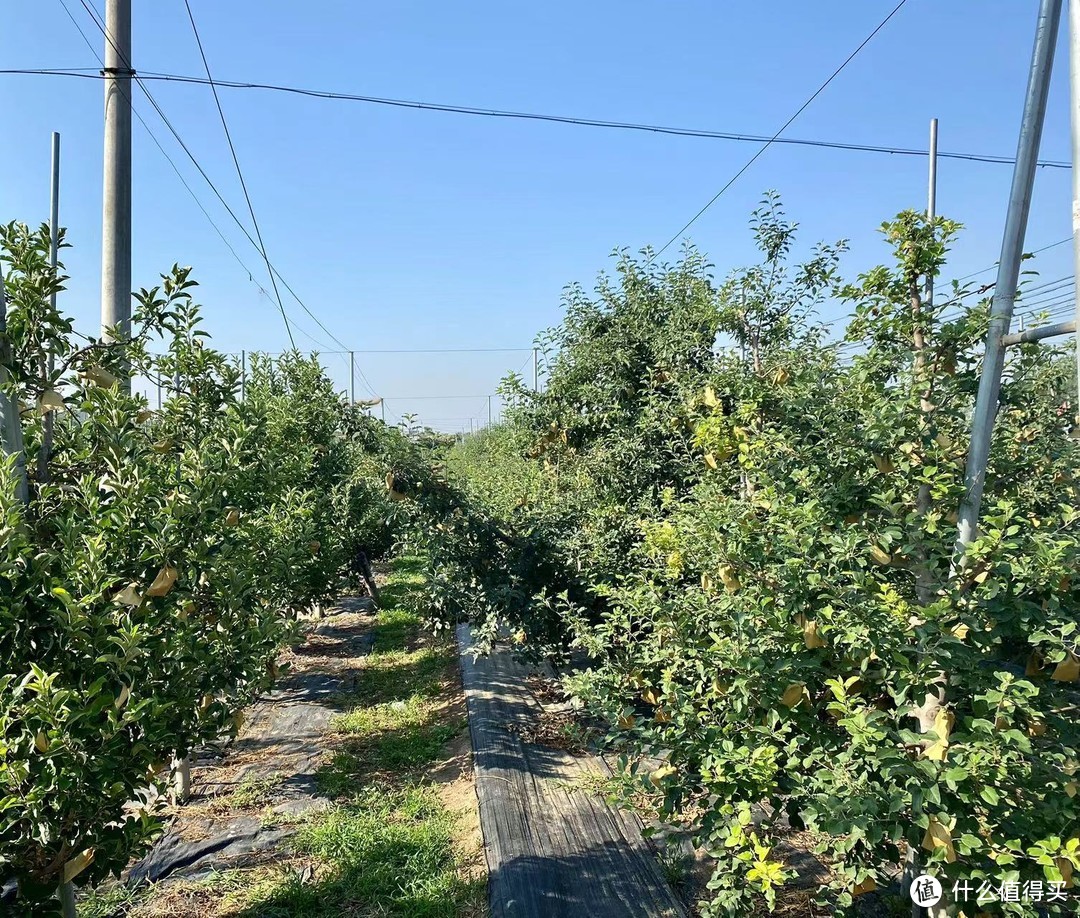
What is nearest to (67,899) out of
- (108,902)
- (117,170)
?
(108,902)

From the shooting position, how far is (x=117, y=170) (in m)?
3.32

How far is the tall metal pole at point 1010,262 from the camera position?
1792 mm

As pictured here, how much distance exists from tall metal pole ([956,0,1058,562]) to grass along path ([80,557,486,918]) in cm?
273

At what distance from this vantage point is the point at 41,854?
6.37 feet

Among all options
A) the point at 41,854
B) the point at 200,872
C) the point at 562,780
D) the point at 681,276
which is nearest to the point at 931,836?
the point at 41,854

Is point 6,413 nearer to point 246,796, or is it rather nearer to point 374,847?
point 374,847

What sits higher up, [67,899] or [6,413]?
[6,413]

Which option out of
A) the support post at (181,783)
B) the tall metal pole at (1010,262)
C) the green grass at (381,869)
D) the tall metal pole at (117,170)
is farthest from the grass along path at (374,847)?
the tall metal pole at (117,170)

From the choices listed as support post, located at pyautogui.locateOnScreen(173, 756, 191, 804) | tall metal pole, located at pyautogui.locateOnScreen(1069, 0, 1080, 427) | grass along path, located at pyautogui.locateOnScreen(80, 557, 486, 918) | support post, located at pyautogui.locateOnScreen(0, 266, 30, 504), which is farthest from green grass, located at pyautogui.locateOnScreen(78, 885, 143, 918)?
tall metal pole, located at pyautogui.locateOnScreen(1069, 0, 1080, 427)

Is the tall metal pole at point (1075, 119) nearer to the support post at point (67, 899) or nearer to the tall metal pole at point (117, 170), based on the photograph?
the support post at point (67, 899)

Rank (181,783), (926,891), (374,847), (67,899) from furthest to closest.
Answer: (181,783)
(374,847)
(67,899)
(926,891)

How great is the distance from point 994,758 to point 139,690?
95.3 inches

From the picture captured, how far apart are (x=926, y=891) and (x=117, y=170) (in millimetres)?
4550

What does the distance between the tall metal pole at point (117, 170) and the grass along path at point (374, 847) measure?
2.85 m
